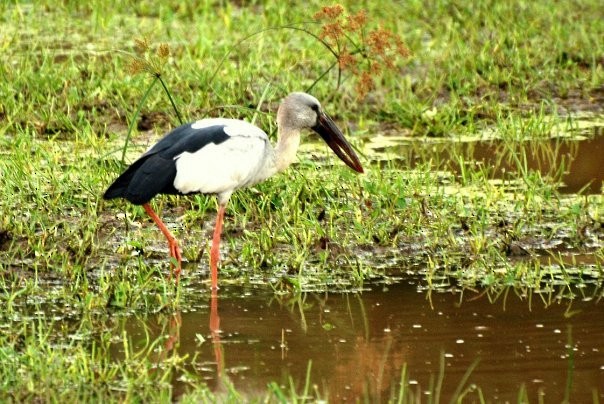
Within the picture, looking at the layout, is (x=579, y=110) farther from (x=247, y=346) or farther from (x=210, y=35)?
(x=247, y=346)

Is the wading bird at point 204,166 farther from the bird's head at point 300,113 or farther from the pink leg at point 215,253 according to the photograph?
the bird's head at point 300,113

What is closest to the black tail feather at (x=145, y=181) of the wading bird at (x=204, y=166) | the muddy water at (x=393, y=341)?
the wading bird at (x=204, y=166)

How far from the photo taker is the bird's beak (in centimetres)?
720

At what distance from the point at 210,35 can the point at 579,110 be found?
270cm

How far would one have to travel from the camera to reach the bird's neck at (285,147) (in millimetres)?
6957

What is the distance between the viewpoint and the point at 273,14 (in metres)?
11.1

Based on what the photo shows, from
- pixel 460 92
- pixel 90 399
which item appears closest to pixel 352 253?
pixel 90 399

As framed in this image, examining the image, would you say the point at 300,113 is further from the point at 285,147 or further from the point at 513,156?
the point at 513,156

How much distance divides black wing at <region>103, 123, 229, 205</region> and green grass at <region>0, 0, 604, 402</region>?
1.03 ft

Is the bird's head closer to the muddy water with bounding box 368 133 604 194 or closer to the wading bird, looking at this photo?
the wading bird

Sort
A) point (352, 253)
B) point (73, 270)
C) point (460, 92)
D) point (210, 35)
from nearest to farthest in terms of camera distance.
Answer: point (73, 270), point (352, 253), point (460, 92), point (210, 35)

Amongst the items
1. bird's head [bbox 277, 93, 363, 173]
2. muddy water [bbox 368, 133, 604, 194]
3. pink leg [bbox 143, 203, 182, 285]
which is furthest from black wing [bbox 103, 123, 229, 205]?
muddy water [bbox 368, 133, 604, 194]

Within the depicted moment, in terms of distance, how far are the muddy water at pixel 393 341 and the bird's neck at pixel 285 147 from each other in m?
0.83

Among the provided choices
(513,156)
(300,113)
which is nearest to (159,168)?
(300,113)
